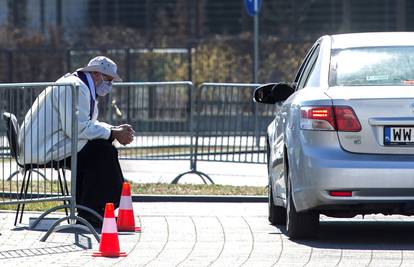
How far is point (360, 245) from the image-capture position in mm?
10125

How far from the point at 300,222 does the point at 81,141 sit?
7.05ft

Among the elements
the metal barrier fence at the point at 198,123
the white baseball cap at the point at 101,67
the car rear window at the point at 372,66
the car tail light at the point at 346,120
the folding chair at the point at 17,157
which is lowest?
the metal barrier fence at the point at 198,123

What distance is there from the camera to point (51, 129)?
447 inches

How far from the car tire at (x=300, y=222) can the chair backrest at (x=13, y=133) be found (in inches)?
92.1

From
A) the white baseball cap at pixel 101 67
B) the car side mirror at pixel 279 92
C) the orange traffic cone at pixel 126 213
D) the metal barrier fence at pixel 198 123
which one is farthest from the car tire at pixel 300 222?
the metal barrier fence at pixel 198 123

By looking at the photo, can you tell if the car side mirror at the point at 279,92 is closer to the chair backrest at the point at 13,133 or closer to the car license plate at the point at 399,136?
the car license plate at the point at 399,136

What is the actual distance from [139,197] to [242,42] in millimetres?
16169

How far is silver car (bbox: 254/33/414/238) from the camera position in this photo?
973 centimetres

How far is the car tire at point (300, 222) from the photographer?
10344 mm

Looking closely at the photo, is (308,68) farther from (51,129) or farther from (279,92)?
(51,129)

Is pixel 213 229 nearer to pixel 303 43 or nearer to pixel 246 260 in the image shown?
A: pixel 246 260

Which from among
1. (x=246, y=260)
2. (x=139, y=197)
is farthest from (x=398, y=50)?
(x=139, y=197)

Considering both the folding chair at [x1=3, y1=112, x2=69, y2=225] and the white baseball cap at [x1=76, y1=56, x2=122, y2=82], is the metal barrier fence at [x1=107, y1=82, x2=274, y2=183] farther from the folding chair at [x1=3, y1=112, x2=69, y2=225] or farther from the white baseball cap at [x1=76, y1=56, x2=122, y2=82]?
the folding chair at [x1=3, y1=112, x2=69, y2=225]

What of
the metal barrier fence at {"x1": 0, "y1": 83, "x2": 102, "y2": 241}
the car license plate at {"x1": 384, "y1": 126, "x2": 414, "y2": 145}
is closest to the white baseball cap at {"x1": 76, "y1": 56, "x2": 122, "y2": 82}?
the metal barrier fence at {"x1": 0, "y1": 83, "x2": 102, "y2": 241}
